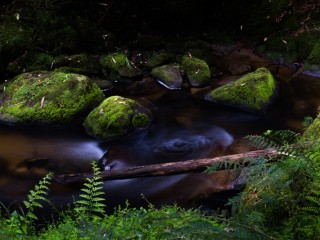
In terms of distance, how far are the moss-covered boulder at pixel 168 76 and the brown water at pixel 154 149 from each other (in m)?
0.65

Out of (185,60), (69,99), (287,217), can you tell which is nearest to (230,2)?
(185,60)

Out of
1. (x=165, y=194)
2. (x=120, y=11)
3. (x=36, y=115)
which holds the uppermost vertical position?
(x=120, y=11)

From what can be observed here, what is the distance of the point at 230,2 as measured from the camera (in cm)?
1181

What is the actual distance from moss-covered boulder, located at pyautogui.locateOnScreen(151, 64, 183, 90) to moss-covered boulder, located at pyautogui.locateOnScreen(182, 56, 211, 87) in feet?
0.86

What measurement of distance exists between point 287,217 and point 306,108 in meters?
6.58

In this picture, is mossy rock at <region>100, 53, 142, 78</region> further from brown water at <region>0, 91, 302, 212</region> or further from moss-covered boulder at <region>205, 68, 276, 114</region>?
moss-covered boulder at <region>205, 68, 276, 114</region>

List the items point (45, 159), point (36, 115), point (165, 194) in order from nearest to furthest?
1. point (165, 194)
2. point (45, 159)
3. point (36, 115)

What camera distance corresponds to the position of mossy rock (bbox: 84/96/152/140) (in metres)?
7.07

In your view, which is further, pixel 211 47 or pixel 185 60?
pixel 211 47

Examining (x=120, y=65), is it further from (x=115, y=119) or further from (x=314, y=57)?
(x=314, y=57)

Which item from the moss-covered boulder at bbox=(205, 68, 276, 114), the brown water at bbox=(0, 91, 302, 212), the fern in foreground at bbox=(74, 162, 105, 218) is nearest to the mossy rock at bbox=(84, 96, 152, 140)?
the brown water at bbox=(0, 91, 302, 212)

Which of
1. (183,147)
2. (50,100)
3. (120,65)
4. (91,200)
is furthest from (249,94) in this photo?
(91,200)

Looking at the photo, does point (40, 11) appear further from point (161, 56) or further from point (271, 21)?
point (271, 21)

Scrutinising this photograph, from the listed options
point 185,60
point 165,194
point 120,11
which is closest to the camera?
point 165,194
